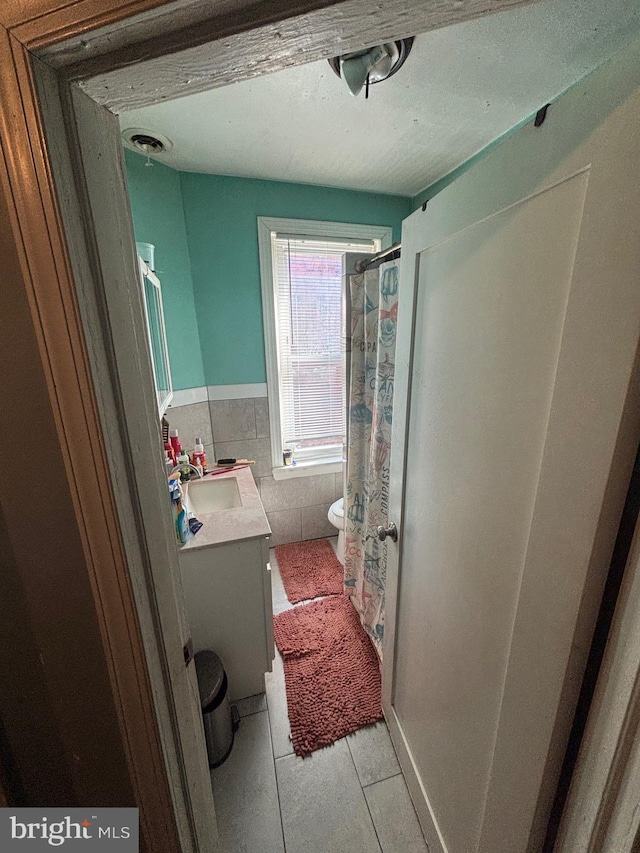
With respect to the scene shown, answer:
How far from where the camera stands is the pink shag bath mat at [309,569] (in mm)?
1988

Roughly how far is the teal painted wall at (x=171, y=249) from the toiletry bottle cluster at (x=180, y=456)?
32cm

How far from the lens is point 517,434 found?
1.89 ft

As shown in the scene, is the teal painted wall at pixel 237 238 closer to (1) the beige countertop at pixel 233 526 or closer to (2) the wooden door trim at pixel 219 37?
(1) the beige countertop at pixel 233 526

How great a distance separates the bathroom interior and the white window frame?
0.04ft

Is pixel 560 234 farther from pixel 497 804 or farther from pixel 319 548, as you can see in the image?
pixel 319 548

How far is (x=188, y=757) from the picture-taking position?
64cm

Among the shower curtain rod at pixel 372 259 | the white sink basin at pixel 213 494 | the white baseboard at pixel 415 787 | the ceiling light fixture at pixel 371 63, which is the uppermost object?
the ceiling light fixture at pixel 371 63

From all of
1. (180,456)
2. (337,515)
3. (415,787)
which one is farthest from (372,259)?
(415,787)

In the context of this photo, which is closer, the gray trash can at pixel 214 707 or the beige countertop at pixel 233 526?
the gray trash can at pixel 214 707

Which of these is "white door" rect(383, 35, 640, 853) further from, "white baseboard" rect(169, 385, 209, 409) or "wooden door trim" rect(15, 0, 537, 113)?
"white baseboard" rect(169, 385, 209, 409)

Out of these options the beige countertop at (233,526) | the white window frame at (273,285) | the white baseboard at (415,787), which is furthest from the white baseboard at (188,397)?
the white baseboard at (415,787)

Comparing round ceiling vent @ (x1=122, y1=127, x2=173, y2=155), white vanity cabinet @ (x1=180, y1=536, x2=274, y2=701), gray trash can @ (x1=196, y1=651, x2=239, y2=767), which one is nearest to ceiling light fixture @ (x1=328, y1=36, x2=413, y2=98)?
round ceiling vent @ (x1=122, y1=127, x2=173, y2=155)

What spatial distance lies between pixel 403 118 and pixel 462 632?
1.93 meters

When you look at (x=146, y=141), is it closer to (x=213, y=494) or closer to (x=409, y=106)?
(x=409, y=106)
